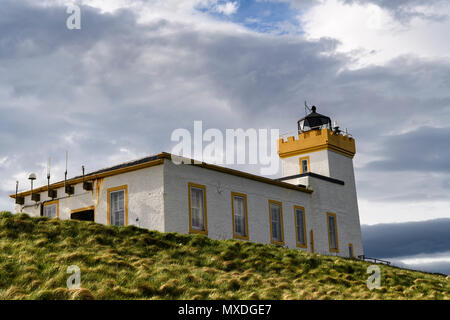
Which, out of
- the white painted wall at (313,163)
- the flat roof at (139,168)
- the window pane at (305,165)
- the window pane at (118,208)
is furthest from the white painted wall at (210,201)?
the window pane at (305,165)

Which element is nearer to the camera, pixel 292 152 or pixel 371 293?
pixel 371 293

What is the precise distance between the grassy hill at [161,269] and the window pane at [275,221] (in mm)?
6779

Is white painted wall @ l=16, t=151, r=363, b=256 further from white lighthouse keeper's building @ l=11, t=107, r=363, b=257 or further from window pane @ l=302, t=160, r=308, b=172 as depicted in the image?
window pane @ l=302, t=160, r=308, b=172

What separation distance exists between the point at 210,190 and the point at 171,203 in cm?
272

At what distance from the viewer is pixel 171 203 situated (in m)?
24.2

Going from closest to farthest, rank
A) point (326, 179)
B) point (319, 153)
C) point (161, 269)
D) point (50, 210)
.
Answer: point (161, 269)
point (50, 210)
point (326, 179)
point (319, 153)

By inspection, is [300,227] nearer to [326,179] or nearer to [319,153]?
[326,179]

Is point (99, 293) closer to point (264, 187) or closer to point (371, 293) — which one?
point (371, 293)

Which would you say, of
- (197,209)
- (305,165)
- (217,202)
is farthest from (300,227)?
(197,209)

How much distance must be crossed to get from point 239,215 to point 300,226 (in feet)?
18.5

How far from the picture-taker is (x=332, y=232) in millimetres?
34688

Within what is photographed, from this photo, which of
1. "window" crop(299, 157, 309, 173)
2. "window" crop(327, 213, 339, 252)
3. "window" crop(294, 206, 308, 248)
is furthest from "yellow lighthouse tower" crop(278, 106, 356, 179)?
"window" crop(294, 206, 308, 248)
